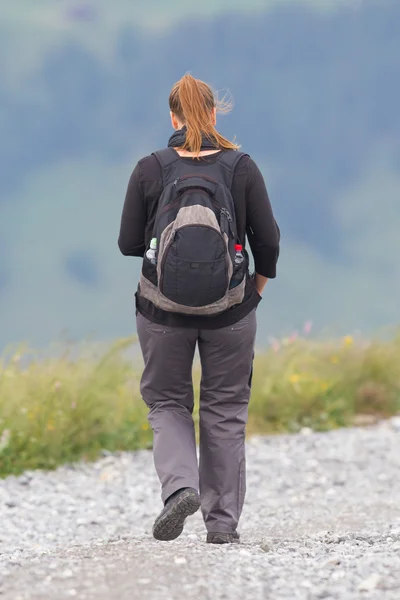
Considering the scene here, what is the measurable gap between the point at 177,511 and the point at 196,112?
1990 millimetres

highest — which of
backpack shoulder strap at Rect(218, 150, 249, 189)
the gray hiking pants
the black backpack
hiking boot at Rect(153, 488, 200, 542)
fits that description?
backpack shoulder strap at Rect(218, 150, 249, 189)

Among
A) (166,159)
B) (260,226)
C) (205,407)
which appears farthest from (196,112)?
(205,407)

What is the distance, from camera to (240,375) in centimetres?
470

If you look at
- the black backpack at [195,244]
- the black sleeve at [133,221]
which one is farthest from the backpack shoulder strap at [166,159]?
the black sleeve at [133,221]

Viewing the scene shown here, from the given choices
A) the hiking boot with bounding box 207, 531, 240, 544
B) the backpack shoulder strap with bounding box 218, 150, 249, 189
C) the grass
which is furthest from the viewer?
the grass

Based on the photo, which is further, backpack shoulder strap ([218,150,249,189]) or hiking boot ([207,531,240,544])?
hiking boot ([207,531,240,544])

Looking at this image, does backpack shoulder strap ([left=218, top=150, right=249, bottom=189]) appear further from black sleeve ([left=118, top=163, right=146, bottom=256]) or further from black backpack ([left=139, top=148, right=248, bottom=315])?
black sleeve ([left=118, top=163, right=146, bottom=256])

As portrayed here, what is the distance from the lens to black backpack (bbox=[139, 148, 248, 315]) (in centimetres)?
424

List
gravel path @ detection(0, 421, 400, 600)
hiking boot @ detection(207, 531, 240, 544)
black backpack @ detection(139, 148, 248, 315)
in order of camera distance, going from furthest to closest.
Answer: hiking boot @ detection(207, 531, 240, 544)
black backpack @ detection(139, 148, 248, 315)
gravel path @ detection(0, 421, 400, 600)

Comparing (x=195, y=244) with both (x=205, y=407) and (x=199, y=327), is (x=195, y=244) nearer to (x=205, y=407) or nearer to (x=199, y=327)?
(x=199, y=327)

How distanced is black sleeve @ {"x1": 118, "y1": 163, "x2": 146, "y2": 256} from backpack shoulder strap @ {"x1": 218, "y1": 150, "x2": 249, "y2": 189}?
1.43 feet

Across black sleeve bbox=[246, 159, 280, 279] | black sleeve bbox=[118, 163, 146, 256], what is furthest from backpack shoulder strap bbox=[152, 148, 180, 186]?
black sleeve bbox=[246, 159, 280, 279]

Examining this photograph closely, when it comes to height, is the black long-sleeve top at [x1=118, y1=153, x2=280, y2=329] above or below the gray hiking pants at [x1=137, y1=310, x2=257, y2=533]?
above

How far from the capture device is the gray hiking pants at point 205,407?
457 centimetres
